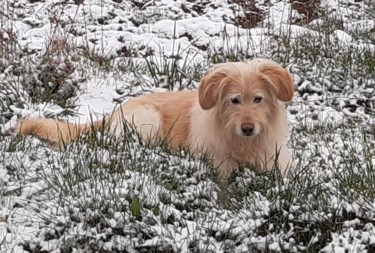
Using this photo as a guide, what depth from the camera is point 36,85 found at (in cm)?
680

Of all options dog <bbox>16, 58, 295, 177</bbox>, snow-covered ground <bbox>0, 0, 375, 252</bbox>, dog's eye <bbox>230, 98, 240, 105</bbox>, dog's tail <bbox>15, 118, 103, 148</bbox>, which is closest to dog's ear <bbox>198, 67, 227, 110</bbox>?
dog <bbox>16, 58, 295, 177</bbox>

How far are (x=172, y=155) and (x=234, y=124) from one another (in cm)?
52

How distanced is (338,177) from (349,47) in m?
3.80

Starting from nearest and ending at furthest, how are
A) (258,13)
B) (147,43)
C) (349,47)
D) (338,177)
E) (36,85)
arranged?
1. (338,177)
2. (36,85)
3. (349,47)
4. (147,43)
5. (258,13)

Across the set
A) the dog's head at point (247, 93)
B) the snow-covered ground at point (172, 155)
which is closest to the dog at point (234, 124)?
the dog's head at point (247, 93)

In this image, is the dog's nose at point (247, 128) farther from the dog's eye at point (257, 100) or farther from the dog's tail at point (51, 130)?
the dog's tail at point (51, 130)

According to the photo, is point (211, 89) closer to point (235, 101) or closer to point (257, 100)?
point (235, 101)

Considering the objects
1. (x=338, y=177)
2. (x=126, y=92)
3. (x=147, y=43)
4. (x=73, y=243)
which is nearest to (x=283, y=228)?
(x=338, y=177)

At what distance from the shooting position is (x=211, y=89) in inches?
204

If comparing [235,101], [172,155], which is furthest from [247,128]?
[172,155]

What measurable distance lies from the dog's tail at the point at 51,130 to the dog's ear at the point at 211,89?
2.91 ft

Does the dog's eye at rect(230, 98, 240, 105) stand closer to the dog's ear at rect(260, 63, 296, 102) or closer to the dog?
the dog

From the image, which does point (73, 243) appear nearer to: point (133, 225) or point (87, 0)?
point (133, 225)

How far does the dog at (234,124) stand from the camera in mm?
5129
